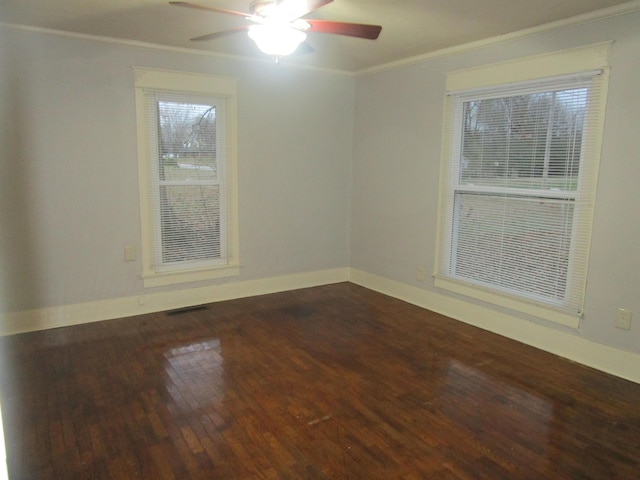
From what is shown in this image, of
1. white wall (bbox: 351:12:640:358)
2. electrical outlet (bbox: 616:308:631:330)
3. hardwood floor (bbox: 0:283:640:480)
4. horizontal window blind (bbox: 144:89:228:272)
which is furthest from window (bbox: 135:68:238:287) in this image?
electrical outlet (bbox: 616:308:631:330)

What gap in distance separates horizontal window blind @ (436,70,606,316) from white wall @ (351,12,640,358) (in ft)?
0.35

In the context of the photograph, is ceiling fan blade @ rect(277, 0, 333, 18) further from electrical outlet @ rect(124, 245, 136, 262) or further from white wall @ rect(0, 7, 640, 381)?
electrical outlet @ rect(124, 245, 136, 262)

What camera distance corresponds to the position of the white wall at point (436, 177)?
294 centimetres

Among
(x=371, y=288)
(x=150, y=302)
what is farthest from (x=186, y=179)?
(x=371, y=288)

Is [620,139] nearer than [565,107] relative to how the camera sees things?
Yes

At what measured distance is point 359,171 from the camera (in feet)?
17.1

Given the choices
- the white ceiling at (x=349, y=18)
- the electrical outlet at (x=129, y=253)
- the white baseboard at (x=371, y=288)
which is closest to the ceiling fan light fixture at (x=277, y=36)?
the white ceiling at (x=349, y=18)

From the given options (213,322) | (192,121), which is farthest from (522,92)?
(213,322)

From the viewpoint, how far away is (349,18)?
3094mm

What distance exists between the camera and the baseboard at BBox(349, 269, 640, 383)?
10.1ft

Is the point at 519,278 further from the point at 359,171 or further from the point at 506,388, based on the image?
the point at 359,171

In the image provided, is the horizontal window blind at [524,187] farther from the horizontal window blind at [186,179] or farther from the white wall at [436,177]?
the horizontal window blind at [186,179]

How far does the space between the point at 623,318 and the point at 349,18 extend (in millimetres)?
2750

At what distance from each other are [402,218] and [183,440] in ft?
10.2
